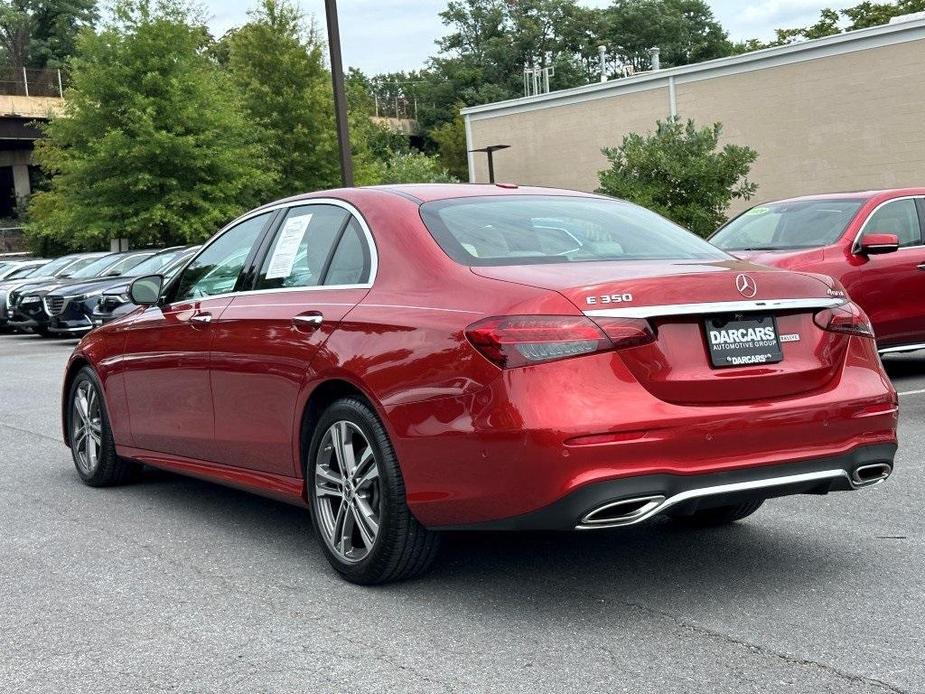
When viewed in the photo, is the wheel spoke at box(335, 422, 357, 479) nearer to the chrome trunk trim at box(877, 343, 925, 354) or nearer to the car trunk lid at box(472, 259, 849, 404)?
the car trunk lid at box(472, 259, 849, 404)

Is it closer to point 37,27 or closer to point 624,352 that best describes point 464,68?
point 37,27

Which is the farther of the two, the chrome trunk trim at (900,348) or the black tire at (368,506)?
the chrome trunk trim at (900,348)

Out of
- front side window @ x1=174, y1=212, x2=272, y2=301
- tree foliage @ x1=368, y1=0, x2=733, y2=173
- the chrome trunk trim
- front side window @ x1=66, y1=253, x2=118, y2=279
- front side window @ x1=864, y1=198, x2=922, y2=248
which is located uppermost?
tree foliage @ x1=368, y1=0, x2=733, y2=173

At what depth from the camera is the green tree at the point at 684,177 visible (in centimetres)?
2503

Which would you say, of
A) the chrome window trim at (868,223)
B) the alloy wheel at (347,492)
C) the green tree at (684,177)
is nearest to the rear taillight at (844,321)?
the alloy wheel at (347,492)

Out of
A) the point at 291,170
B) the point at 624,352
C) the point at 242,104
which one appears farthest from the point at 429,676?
the point at 291,170

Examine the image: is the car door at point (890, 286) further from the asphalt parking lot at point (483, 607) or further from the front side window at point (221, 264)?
the front side window at point (221, 264)

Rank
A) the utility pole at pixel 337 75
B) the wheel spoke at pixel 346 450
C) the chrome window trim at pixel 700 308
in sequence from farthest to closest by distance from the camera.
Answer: the utility pole at pixel 337 75 < the wheel spoke at pixel 346 450 < the chrome window trim at pixel 700 308

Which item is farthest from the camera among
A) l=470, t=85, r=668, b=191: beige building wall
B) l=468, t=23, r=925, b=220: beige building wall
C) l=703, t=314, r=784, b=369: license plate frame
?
l=470, t=85, r=668, b=191: beige building wall

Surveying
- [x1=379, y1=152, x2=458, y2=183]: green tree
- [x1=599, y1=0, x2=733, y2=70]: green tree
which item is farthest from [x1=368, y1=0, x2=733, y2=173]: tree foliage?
[x1=379, y1=152, x2=458, y2=183]: green tree

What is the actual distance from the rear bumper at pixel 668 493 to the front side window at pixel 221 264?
2195 mm

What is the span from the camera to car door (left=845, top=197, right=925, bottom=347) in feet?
36.1

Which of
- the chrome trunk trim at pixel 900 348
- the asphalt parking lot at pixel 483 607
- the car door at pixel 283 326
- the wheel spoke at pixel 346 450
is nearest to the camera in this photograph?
the asphalt parking lot at pixel 483 607

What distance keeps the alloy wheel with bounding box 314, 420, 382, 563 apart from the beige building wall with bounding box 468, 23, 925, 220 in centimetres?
2739
